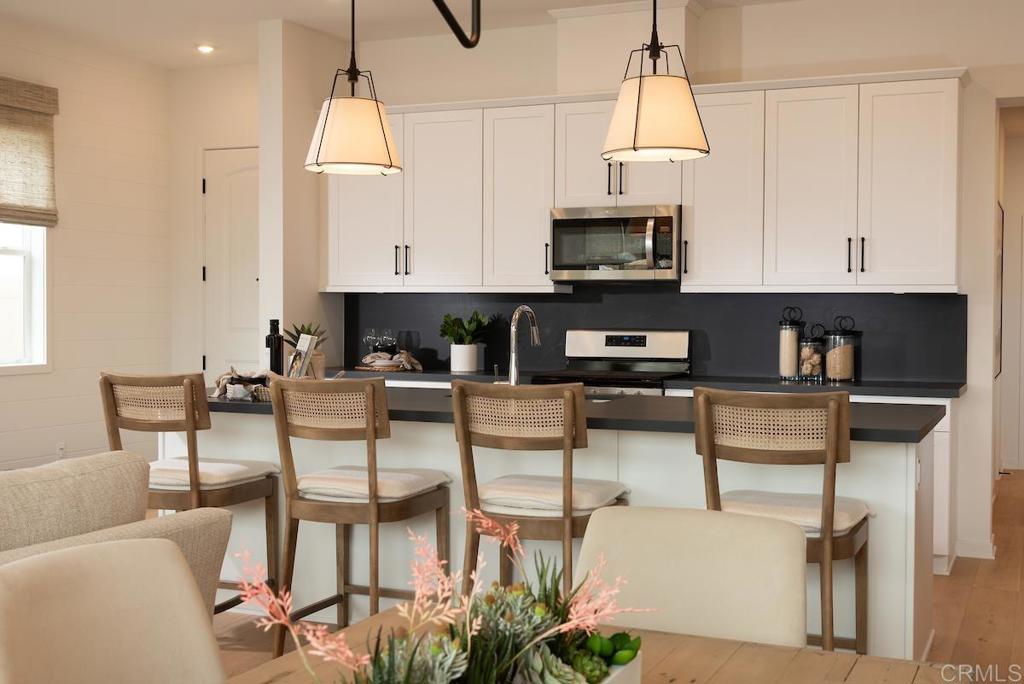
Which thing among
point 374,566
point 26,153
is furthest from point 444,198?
point 374,566

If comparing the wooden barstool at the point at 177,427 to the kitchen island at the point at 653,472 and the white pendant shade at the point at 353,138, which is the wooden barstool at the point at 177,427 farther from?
the white pendant shade at the point at 353,138

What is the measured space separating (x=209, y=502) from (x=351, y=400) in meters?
0.70

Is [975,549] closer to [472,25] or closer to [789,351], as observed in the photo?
[789,351]

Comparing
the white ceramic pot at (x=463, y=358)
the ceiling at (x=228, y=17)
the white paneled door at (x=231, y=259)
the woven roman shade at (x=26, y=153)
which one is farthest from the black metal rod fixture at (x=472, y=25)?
the white paneled door at (x=231, y=259)

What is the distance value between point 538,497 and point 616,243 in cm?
262

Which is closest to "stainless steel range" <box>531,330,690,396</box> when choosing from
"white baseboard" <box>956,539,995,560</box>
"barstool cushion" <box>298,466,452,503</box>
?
"white baseboard" <box>956,539,995,560</box>

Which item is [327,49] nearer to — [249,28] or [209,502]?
[249,28]

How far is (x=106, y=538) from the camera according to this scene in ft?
7.23

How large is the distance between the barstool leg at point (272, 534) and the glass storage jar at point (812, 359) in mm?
2806

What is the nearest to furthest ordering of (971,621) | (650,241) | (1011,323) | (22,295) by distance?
1. (971,621)
2. (650,241)
3. (22,295)
4. (1011,323)

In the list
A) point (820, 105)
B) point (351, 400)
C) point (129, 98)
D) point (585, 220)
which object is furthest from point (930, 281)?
point (129, 98)

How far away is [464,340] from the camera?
245 inches

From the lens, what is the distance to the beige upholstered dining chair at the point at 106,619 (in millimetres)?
1413

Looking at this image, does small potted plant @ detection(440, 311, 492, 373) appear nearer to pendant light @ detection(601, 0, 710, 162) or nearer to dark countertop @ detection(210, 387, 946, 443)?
dark countertop @ detection(210, 387, 946, 443)
